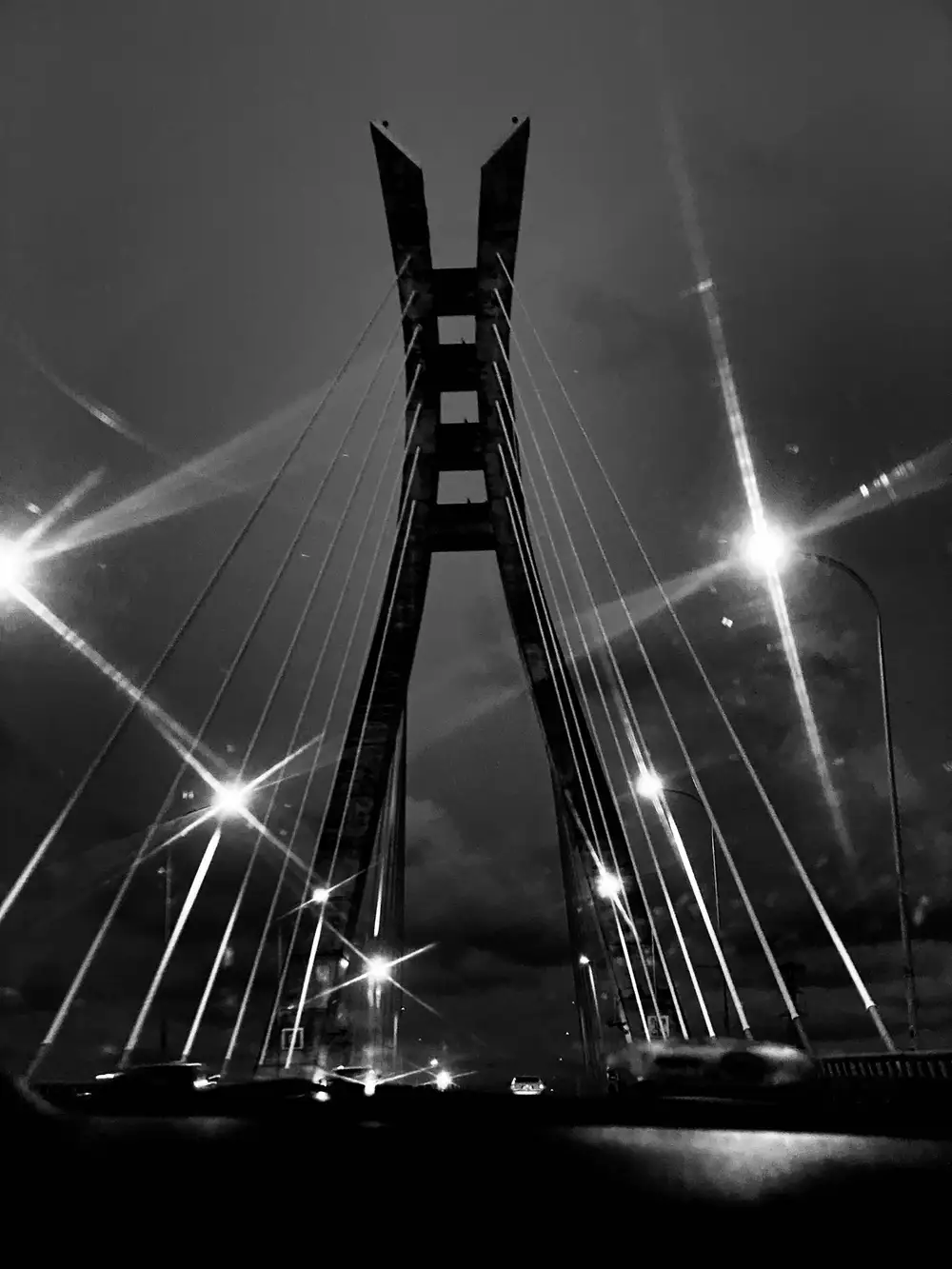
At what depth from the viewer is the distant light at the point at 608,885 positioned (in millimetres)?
23567

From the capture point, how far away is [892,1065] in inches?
498

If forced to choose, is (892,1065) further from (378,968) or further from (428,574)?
A: (378,968)

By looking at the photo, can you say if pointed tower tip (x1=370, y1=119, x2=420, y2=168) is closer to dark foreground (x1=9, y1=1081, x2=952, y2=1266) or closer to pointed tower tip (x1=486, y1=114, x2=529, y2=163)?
pointed tower tip (x1=486, y1=114, x2=529, y2=163)

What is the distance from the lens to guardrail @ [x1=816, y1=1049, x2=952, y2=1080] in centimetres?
1041

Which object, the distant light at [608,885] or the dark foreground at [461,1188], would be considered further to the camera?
the distant light at [608,885]

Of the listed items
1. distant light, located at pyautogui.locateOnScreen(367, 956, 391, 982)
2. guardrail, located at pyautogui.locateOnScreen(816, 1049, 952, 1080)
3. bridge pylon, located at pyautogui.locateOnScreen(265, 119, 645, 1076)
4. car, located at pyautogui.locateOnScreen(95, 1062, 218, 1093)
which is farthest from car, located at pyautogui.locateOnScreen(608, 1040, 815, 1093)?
distant light, located at pyautogui.locateOnScreen(367, 956, 391, 982)

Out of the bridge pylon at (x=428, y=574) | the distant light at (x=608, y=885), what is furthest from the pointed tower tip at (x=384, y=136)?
the distant light at (x=608, y=885)

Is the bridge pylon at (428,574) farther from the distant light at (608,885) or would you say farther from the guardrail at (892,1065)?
the guardrail at (892,1065)

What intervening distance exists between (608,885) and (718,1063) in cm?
1785

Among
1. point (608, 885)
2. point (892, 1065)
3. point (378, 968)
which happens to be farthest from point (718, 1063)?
point (378, 968)

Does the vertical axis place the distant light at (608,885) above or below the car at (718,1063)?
above

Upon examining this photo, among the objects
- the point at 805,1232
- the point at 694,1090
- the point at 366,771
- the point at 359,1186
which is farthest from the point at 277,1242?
the point at 366,771

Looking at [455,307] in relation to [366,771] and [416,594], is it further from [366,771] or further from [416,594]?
[366,771]

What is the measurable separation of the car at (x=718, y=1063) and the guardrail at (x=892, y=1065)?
274 centimetres
